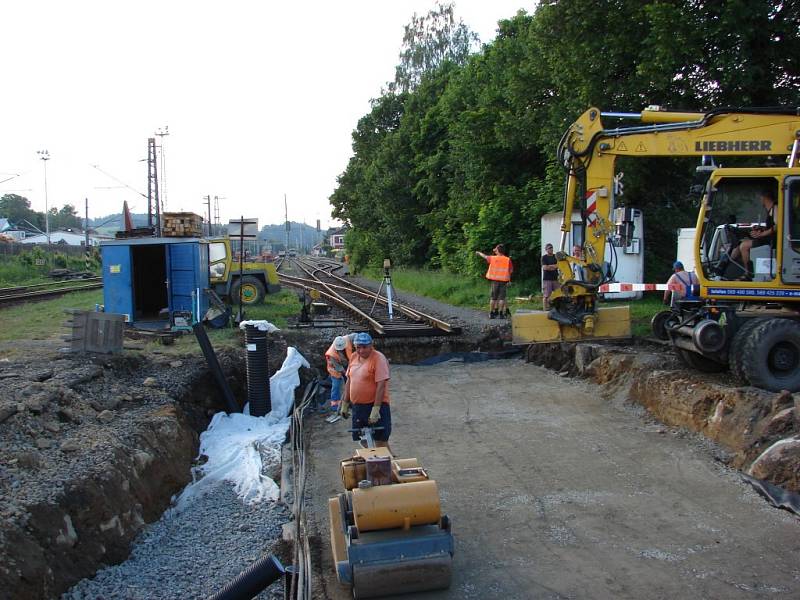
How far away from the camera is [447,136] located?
3428 cm

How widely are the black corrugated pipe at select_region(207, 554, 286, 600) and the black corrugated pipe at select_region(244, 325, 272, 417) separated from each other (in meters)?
6.03

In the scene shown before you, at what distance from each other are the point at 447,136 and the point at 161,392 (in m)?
26.6

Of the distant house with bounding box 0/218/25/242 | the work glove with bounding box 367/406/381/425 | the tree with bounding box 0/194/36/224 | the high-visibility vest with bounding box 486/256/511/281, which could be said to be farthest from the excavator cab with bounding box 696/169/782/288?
the tree with bounding box 0/194/36/224

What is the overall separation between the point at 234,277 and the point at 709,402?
14310mm

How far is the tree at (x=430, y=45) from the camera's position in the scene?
47.1m

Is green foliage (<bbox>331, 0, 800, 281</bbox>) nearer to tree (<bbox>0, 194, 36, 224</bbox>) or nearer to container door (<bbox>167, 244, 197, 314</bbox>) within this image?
container door (<bbox>167, 244, 197, 314</bbox>)

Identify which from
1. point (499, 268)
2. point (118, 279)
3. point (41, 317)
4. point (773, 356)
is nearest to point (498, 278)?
point (499, 268)

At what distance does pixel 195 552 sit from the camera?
6785 mm

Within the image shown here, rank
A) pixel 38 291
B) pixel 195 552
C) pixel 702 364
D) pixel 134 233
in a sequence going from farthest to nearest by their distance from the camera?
pixel 38 291
pixel 134 233
pixel 702 364
pixel 195 552

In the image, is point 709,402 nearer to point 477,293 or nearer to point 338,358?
Answer: point 338,358

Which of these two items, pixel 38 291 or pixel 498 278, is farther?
pixel 38 291

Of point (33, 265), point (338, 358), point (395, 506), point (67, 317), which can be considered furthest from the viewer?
point (33, 265)

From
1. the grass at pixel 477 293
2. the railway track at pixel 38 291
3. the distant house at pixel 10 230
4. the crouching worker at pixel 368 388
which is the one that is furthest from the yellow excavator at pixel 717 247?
the distant house at pixel 10 230

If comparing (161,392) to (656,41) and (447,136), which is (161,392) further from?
(447,136)
